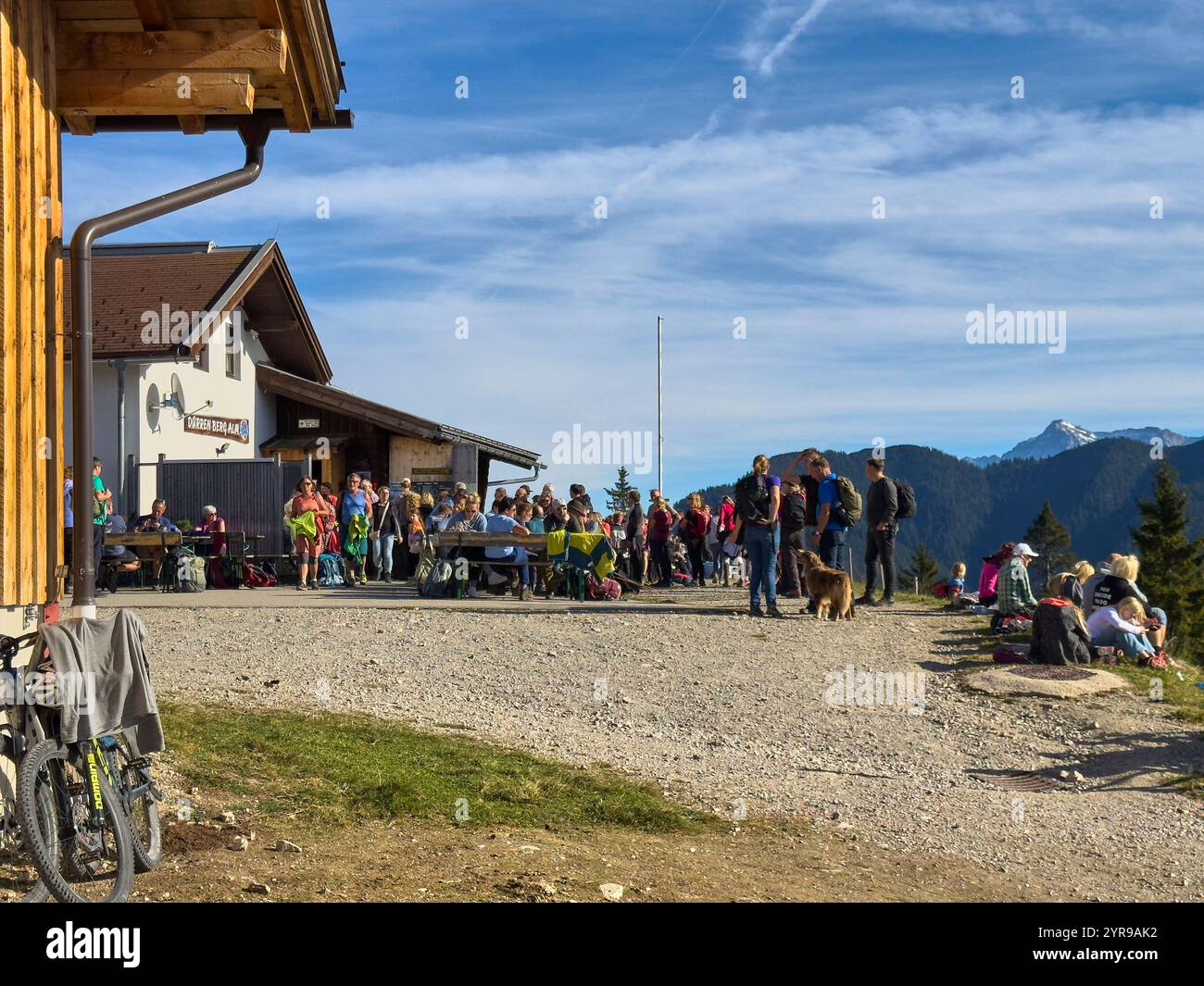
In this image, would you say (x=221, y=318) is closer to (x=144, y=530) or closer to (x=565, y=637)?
(x=144, y=530)

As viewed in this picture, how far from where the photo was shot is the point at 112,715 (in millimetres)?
5812

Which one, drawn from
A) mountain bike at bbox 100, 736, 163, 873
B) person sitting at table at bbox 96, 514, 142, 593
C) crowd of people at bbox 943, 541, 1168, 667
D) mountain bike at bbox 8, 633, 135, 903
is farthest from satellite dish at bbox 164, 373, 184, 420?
mountain bike at bbox 8, 633, 135, 903

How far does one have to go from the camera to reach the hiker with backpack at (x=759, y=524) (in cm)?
1538

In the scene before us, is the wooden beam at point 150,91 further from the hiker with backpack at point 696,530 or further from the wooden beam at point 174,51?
the hiker with backpack at point 696,530

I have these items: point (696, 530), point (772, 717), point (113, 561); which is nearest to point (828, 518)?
point (696, 530)

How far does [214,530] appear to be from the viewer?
21.6 metres

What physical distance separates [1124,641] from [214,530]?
561 inches

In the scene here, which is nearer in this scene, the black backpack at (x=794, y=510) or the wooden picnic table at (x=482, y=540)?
the black backpack at (x=794, y=510)

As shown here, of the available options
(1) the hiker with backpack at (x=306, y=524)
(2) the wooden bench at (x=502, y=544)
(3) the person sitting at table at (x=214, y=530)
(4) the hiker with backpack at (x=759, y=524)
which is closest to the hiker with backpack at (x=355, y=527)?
(1) the hiker with backpack at (x=306, y=524)

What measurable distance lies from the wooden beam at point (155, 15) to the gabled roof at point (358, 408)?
20304 mm

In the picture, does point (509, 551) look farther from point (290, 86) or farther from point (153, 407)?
point (290, 86)

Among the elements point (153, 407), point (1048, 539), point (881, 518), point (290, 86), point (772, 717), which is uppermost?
point (290, 86)
